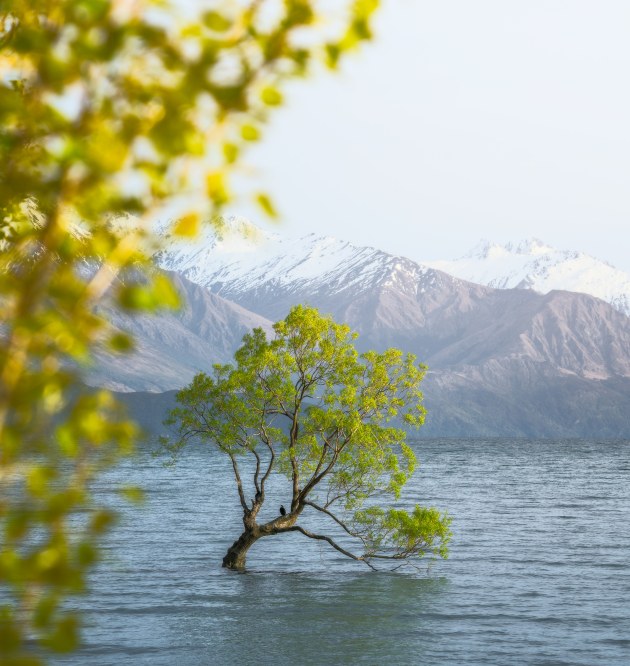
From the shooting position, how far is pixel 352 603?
4428cm

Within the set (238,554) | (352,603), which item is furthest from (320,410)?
(238,554)

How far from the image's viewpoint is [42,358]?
120 inches

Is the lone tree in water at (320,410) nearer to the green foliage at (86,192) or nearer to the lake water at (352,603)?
the lake water at (352,603)

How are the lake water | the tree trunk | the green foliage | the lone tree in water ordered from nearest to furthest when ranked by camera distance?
the green foliage
the lake water
the lone tree in water
the tree trunk

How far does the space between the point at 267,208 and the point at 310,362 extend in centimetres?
3826

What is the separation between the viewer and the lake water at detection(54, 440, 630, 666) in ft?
116

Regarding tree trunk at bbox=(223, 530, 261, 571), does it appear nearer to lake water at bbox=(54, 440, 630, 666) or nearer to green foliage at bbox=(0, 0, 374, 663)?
lake water at bbox=(54, 440, 630, 666)

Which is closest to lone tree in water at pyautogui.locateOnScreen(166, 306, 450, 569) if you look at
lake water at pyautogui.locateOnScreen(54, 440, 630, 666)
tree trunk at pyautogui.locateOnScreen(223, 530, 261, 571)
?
lake water at pyautogui.locateOnScreen(54, 440, 630, 666)

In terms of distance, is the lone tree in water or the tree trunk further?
the tree trunk

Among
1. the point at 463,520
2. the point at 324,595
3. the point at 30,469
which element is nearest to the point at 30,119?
the point at 30,469

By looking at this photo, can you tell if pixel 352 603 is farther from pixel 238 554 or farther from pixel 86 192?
pixel 86 192

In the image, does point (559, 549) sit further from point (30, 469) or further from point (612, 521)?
point (30, 469)

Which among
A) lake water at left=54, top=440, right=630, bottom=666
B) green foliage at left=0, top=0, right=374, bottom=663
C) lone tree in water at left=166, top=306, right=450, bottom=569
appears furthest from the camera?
lone tree in water at left=166, top=306, right=450, bottom=569

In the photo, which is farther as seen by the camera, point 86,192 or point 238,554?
point 238,554
